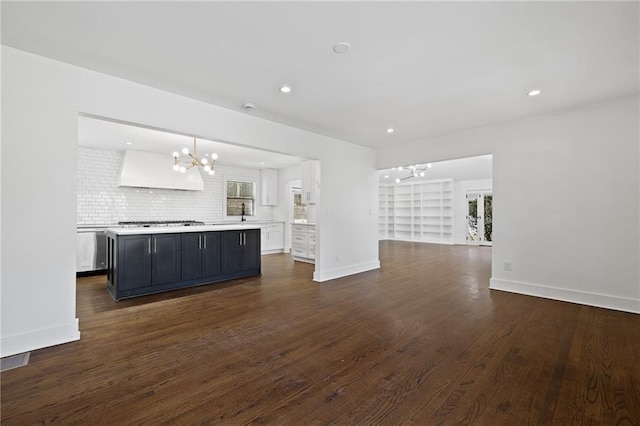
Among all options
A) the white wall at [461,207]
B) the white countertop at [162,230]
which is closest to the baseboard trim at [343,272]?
the white countertop at [162,230]

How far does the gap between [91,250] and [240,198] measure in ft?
12.7

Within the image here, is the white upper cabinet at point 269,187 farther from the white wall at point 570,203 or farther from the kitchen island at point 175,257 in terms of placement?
the white wall at point 570,203

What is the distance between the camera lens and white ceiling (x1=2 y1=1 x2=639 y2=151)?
194 centimetres

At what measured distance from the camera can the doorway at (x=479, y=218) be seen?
10211mm

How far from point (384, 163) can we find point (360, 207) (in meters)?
1.10

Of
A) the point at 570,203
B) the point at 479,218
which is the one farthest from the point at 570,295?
the point at 479,218

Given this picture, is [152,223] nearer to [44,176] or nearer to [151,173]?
[151,173]

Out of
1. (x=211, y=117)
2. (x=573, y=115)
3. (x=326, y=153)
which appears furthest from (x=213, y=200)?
(x=573, y=115)

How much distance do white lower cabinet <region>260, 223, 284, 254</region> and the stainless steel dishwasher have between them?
366 centimetres

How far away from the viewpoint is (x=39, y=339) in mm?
2461

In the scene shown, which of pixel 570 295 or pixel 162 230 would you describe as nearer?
pixel 570 295

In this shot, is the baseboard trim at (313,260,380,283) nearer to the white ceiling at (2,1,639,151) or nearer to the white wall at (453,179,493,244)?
Answer: the white ceiling at (2,1,639,151)

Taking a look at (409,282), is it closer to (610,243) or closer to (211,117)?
(610,243)

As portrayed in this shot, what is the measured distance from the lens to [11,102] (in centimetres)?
238
